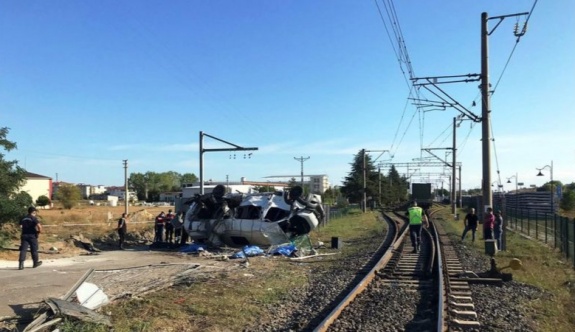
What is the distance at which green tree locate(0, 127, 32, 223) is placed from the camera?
1728cm

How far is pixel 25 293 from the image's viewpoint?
10.1 m

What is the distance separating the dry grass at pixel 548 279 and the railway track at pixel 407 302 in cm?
123

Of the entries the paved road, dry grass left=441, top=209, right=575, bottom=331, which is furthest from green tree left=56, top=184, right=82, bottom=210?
dry grass left=441, top=209, right=575, bottom=331

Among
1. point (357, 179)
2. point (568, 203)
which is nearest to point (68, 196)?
point (357, 179)

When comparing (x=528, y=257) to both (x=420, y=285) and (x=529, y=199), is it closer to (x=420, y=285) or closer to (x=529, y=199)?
(x=420, y=285)

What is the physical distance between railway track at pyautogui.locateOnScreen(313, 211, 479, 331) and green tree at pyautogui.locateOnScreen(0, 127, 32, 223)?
12310 millimetres

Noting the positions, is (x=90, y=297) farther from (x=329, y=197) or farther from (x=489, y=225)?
(x=329, y=197)

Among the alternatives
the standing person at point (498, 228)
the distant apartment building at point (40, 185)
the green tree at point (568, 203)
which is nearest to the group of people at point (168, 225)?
the standing person at point (498, 228)

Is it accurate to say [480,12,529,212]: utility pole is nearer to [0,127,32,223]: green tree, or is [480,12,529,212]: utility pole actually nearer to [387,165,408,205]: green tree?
[0,127,32,223]: green tree

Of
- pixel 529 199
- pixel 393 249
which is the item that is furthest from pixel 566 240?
pixel 529 199

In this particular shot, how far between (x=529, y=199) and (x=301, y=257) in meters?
34.5

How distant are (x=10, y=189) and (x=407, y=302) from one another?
14.7 metres

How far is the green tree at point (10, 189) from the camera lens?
17.3 meters

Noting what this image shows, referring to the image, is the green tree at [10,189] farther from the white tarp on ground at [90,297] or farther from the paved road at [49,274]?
the white tarp on ground at [90,297]
